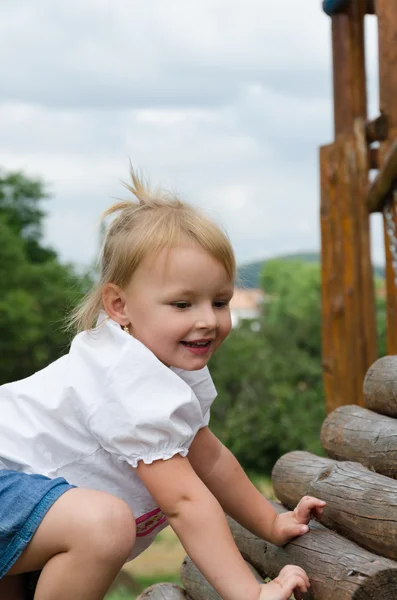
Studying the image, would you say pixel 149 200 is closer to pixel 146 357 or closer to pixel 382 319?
pixel 146 357

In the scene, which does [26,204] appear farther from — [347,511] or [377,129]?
[347,511]

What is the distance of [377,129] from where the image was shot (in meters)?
5.45

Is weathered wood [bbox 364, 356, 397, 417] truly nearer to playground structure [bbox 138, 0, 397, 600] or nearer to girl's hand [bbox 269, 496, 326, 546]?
playground structure [bbox 138, 0, 397, 600]

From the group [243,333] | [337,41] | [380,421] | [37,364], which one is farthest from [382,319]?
[380,421]

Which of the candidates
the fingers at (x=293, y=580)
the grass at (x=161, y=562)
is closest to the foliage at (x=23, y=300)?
the grass at (x=161, y=562)

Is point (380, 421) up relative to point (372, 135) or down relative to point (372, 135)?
down

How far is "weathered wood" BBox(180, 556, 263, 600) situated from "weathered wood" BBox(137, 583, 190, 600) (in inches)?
1.4

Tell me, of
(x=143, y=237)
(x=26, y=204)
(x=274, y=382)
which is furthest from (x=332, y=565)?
(x=26, y=204)

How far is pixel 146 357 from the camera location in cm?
246

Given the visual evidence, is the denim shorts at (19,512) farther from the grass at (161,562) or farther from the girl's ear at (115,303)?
the grass at (161,562)

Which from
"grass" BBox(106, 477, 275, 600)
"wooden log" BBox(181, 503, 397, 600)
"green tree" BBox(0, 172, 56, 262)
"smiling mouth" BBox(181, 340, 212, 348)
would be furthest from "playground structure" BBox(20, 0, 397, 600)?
"green tree" BBox(0, 172, 56, 262)

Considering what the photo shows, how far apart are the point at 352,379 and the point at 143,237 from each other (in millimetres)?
3392

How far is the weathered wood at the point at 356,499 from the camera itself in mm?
2576

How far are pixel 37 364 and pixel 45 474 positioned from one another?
758 inches
